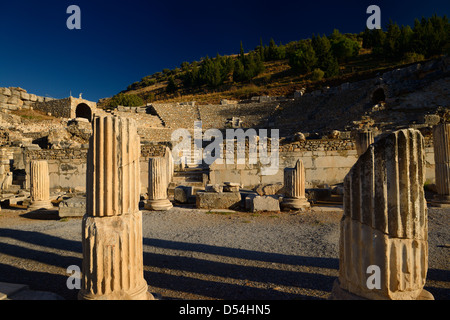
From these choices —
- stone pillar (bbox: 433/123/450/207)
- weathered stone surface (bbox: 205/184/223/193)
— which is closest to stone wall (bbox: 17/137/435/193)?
weathered stone surface (bbox: 205/184/223/193)

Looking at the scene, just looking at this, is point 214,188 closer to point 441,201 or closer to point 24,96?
point 441,201

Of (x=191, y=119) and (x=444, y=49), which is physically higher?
(x=444, y=49)

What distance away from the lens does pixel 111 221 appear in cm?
276

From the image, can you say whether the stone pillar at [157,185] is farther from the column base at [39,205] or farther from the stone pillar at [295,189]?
the stone pillar at [295,189]

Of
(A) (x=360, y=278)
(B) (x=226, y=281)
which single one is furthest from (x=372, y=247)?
(B) (x=226, y=281)

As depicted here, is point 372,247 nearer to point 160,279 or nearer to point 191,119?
point 160,279

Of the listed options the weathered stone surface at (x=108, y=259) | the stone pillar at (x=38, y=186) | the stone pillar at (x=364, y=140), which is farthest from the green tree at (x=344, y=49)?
the weathered stone surface at (x=108, y=259)

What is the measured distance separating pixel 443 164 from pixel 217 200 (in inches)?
300

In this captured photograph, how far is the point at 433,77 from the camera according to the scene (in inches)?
879

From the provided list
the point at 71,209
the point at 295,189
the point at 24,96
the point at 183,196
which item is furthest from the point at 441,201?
the point at 24,96
